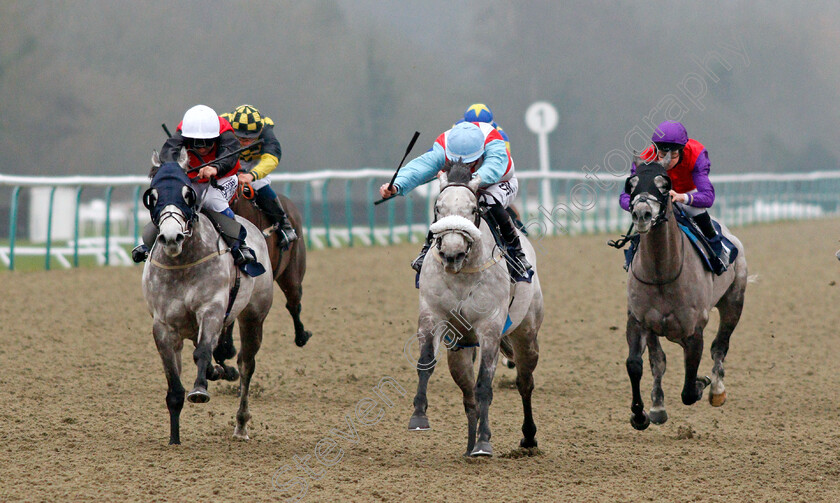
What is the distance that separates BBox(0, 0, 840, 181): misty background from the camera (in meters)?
31.4

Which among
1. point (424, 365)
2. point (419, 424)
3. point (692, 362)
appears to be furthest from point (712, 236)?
point (419, 424)

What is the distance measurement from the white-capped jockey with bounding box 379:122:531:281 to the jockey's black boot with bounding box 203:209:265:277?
107 centimetres

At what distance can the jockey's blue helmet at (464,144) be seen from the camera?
572 centimetres

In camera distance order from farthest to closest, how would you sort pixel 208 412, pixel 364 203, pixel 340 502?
pixel 364 203 → pixel 208 412 → pixel 340 502

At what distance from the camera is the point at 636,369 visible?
6469 mm

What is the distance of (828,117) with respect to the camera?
4009cm

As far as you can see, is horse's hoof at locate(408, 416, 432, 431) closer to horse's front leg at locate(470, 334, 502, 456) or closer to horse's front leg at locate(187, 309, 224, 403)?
horse's front leg at locate(470, 334, 502, 456)

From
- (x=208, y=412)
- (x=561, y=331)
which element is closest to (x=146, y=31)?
(x=561, y=331)

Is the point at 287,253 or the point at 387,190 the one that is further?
the point at 287,253

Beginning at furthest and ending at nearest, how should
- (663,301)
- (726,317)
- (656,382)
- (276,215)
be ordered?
1. (276,215)
2. (726,317)
3. (656,382)
4. (663,301)

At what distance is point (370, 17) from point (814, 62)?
1630 centimetres

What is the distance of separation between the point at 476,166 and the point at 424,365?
119 cm

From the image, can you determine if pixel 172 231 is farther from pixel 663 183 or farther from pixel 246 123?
pixel 663 183

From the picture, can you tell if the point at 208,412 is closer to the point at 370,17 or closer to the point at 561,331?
the point at 561,331
